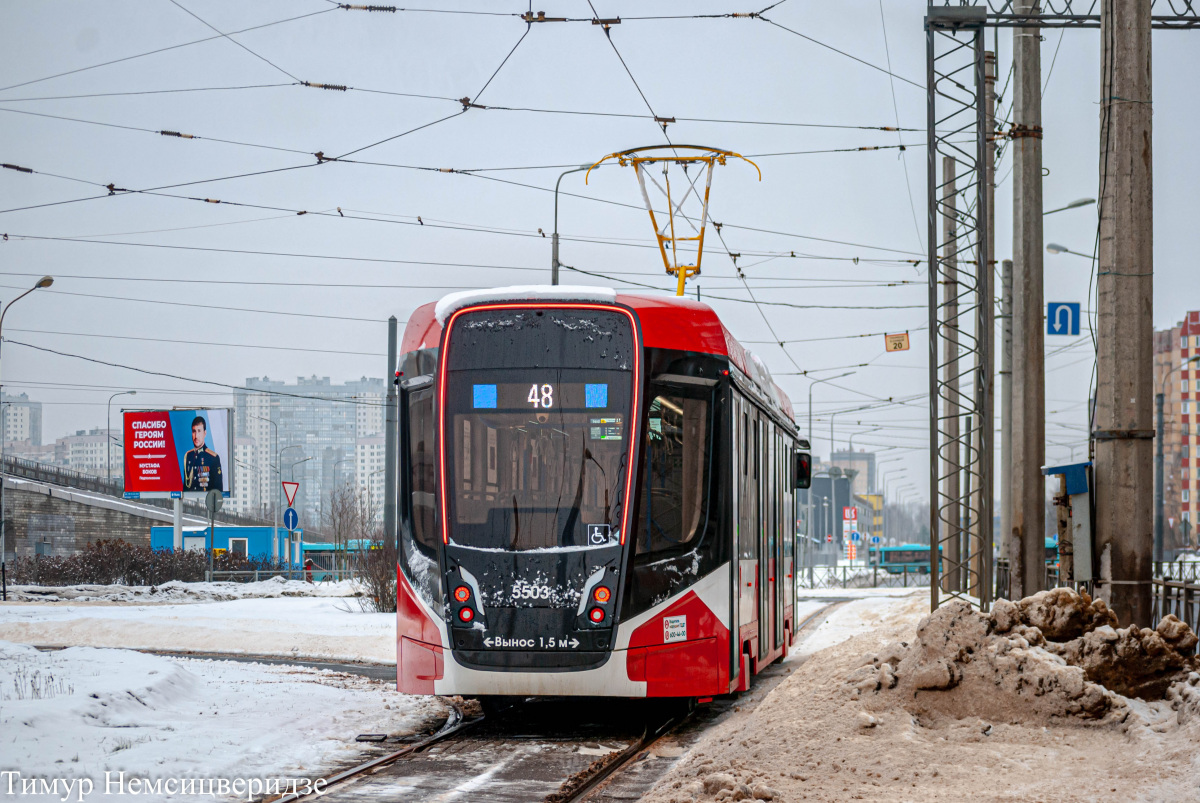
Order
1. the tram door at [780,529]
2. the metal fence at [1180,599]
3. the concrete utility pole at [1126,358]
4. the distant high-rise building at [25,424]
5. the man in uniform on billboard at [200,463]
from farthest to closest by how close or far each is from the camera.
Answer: the distant high-rise building at [25,424] → the man in uniform on billboard at [200,463] → the tram door at [780,529] → the metal fence at [1180,599] → the concrete utility pole at [1126,358]

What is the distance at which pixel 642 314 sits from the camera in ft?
33.9

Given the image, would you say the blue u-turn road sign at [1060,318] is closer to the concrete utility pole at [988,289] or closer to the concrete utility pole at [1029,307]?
the concrete utility pole at [988,289]

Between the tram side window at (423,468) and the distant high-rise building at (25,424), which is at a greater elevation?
the distant high-rise building at (25,424)

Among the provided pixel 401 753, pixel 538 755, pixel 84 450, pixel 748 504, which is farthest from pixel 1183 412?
pixel 84 450

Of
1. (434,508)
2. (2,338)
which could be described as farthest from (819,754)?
(2,338)

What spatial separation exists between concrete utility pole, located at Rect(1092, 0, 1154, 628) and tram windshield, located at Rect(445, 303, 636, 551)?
4.55m

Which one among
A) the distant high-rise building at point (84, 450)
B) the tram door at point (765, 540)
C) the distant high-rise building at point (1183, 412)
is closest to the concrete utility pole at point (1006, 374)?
the tram door at point (765, 540)

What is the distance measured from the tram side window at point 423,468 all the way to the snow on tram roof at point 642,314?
49 cm

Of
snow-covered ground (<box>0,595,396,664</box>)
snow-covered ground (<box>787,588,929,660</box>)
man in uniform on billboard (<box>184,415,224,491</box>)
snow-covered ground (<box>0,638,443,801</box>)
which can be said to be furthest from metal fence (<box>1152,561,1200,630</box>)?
man in uniform on billboard (<box>184,415,224,491</box>)

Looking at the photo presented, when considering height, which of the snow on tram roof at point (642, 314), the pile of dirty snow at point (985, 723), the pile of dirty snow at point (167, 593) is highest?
the snow on tram roof at point (642, 314)

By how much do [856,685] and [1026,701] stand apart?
1256 millimetres

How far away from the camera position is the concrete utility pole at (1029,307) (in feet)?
65.8

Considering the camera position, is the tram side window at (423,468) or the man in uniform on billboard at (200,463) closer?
the tram side window at (423,468)

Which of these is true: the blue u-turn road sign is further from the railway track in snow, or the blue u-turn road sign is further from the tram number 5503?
the tram number 5503
